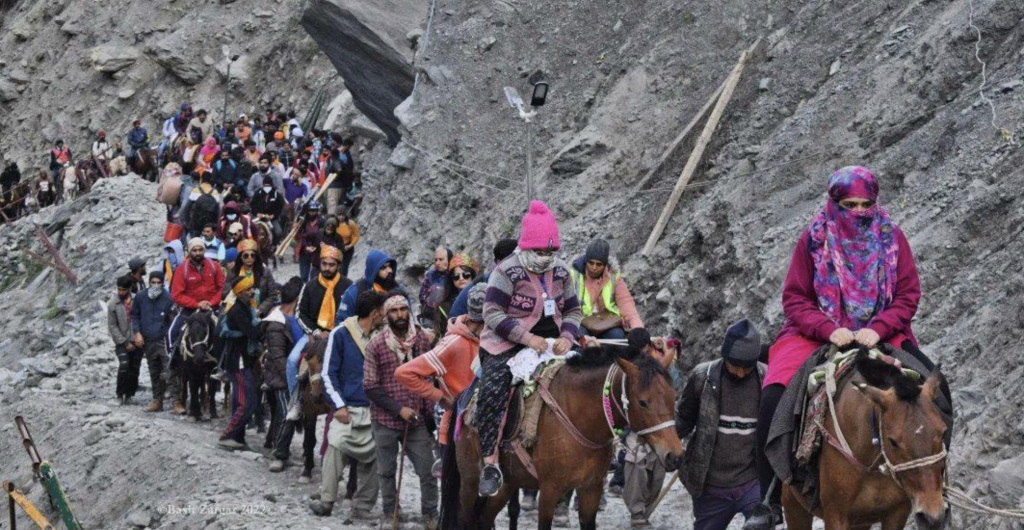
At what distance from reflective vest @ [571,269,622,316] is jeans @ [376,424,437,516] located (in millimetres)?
1751

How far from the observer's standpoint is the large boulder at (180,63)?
46344 millimetres

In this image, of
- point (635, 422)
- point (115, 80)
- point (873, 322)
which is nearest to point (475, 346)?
point (635, 422)

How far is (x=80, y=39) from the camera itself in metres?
51.2

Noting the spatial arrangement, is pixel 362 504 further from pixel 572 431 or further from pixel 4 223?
pixel 4 223

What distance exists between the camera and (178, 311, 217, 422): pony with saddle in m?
17.2

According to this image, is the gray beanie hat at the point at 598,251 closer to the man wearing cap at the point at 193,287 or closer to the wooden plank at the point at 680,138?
the man wearing cap at the point at 193,287

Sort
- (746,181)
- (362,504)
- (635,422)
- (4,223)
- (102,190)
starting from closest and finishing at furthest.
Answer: (635,422), (362,504), (746,181), (102,190), (4,223)

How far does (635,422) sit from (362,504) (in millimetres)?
4086

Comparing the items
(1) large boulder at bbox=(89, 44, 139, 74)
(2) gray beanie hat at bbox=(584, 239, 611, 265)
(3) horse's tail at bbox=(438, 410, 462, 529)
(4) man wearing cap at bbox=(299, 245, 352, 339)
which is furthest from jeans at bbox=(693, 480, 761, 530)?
(1) large boulder at bbox=(89, 44, 139, 74)

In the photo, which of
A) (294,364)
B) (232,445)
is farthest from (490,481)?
(232,445)

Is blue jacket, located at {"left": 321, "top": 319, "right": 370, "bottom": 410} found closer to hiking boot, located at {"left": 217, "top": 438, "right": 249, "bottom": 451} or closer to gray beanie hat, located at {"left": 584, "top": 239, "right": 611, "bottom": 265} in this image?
gray beanie hat, located at {"left": 584, "top": 239, "right": 611, "bottom": 265}

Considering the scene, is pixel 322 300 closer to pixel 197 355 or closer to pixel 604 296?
pixel 197 355

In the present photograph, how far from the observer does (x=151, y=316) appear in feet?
60.3

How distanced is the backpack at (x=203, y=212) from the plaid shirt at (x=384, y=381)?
13373 millimetres
